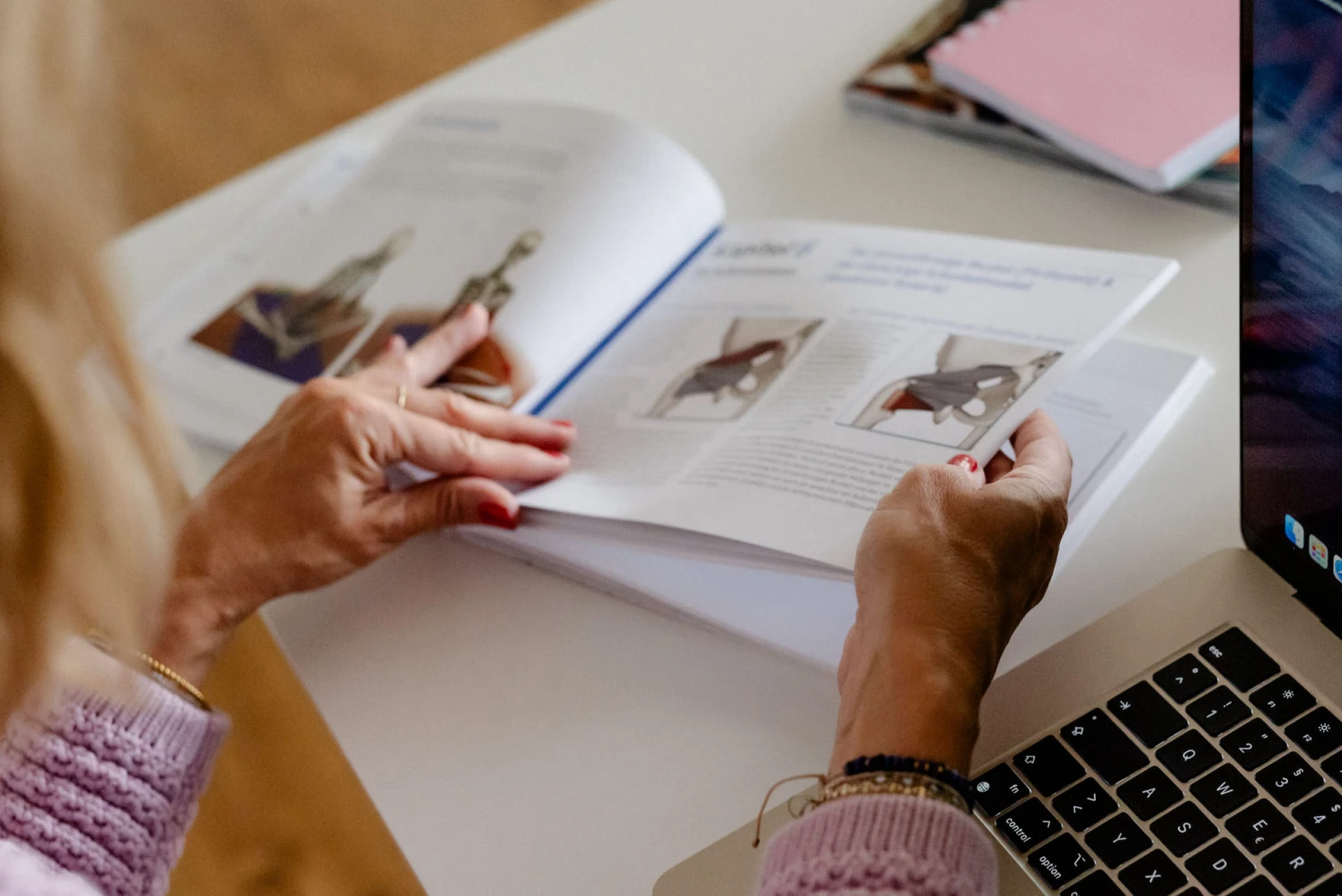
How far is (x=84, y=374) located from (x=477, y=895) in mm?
270

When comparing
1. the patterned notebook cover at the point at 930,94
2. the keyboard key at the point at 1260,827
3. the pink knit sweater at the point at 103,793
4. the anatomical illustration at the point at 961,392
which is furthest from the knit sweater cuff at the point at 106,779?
the patterned notebook cover at the point at 930,94

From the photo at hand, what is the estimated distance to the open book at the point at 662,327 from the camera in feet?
2.14

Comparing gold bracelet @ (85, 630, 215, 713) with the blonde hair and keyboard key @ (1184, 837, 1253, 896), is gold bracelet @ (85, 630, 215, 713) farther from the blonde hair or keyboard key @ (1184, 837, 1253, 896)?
→ keyboard key @ (1184, 837, 1253, 896)

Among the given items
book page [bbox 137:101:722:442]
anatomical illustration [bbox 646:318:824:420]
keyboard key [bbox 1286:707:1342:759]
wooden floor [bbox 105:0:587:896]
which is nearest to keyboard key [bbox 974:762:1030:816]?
keyboard key [bbox 1286:707:1342:759]

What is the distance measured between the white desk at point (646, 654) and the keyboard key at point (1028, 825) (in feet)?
0.29

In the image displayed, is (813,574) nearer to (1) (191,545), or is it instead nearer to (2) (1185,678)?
(2) (1185,678)

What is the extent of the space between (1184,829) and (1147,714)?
0.17ft

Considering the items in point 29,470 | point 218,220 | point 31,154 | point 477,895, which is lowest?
→ point 477,895

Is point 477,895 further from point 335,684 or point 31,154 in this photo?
point 31,154

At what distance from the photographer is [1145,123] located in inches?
32.4

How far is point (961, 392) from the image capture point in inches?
25.7

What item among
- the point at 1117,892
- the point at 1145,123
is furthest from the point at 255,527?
the point at 1145,123

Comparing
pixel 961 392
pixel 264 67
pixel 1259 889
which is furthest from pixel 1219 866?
pixel 264 67

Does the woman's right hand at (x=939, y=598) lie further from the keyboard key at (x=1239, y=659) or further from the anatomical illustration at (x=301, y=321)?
the anatomical illustration at (x=301, y=321)
